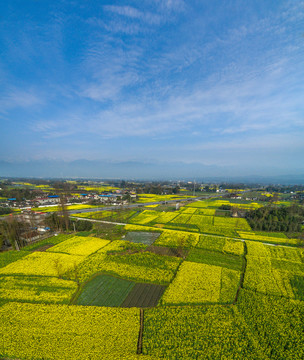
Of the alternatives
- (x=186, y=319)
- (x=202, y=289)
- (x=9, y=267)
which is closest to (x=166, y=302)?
(x=186, y=319)

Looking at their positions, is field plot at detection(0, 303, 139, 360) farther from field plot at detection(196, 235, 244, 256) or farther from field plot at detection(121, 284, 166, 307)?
field plot at detection(196, 235, 244, 256)

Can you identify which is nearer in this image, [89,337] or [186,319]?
[89,337]

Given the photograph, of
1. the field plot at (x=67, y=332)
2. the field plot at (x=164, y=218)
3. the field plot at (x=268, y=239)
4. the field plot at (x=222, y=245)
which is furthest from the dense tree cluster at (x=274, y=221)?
the field plot at (x=67, y=332)

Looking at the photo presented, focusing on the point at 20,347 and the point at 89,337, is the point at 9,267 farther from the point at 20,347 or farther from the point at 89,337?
the point at 89,337

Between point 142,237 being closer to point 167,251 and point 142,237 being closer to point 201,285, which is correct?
point 167,251

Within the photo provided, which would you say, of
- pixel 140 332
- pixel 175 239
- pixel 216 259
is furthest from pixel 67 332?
pixel 175 239

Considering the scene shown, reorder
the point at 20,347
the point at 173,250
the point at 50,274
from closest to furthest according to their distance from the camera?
1. the point at 20,347
2. the point at 50,274
3. the point at 173,250

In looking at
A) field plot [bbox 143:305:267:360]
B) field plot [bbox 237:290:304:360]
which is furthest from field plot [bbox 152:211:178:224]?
field plot [bbox 143:305:267:360]

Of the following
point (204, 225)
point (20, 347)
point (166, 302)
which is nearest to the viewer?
point (20, 347)
